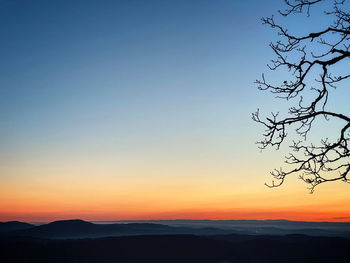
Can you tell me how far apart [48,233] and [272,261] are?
98.4 metres

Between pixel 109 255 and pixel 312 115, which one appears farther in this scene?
pixel 109 255

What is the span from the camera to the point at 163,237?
333 ft

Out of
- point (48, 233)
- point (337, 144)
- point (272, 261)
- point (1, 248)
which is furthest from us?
point (48, 233)

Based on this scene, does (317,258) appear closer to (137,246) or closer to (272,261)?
(272,261)

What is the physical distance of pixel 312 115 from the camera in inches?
260

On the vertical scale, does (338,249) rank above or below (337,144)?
below

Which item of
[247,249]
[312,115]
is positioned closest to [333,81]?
[312,115]

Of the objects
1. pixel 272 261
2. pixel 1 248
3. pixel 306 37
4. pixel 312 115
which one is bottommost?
pixel 272 261

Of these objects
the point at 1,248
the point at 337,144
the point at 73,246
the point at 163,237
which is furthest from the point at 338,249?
the point at 337,144

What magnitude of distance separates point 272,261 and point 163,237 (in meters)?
34.1

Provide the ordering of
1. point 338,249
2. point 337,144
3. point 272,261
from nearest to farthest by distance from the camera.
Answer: point 337,144
point 272,261
point 338,249

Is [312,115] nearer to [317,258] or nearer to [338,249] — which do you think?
[317,258]

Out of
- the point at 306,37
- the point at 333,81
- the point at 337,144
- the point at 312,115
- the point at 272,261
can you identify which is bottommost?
the point at 272,261

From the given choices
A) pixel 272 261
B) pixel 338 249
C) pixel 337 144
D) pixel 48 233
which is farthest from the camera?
pixel 48 233
